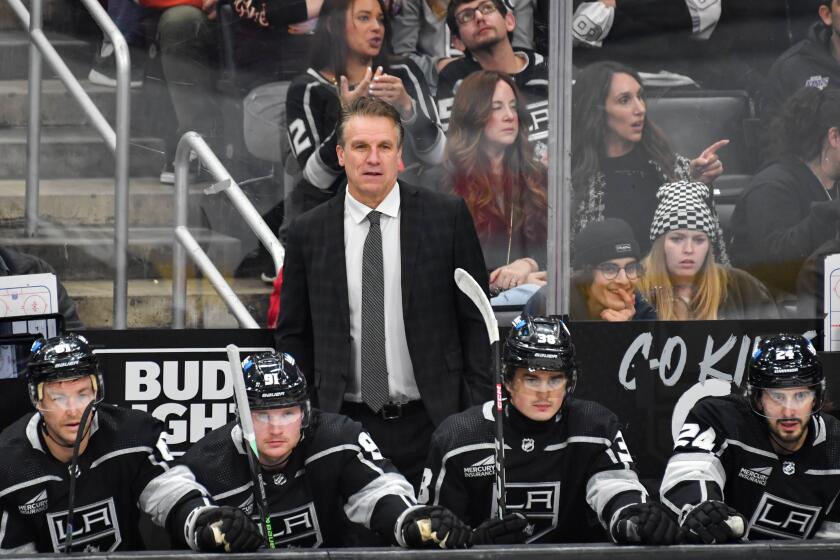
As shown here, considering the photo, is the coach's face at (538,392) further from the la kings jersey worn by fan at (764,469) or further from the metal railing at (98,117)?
the metal railing at (98,117)

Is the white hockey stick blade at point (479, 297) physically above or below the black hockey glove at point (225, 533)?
above

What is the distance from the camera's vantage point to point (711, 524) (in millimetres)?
3873

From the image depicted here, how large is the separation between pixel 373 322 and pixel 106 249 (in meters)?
1.03

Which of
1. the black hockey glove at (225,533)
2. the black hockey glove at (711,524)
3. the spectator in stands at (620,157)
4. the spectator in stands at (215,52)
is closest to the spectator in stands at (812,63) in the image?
the spectator in stands at (620,157)

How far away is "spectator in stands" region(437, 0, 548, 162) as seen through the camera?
203 inches

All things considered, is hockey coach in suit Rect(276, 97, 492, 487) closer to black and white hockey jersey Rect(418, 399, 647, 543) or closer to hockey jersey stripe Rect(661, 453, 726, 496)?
black and white hockey jersey Rect(418, 399, 647, 543)

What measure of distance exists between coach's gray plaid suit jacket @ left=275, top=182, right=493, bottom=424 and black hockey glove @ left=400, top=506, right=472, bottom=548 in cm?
92

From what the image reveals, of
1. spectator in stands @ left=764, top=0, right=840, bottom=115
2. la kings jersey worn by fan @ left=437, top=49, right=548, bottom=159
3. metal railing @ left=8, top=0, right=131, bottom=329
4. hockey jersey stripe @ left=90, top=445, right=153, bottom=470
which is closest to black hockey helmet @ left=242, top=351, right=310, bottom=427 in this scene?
hockey jersey stripe @ left=90, top=445, right=153, bottom=470

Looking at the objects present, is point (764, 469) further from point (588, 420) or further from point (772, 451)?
point (588, 420)

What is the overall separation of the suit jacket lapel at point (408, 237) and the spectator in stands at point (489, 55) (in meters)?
0.52

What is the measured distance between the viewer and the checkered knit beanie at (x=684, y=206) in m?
5.16

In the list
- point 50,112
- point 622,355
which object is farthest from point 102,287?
point 622,355

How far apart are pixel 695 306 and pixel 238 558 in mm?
2221

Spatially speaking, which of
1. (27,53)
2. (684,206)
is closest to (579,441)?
(684,206)
